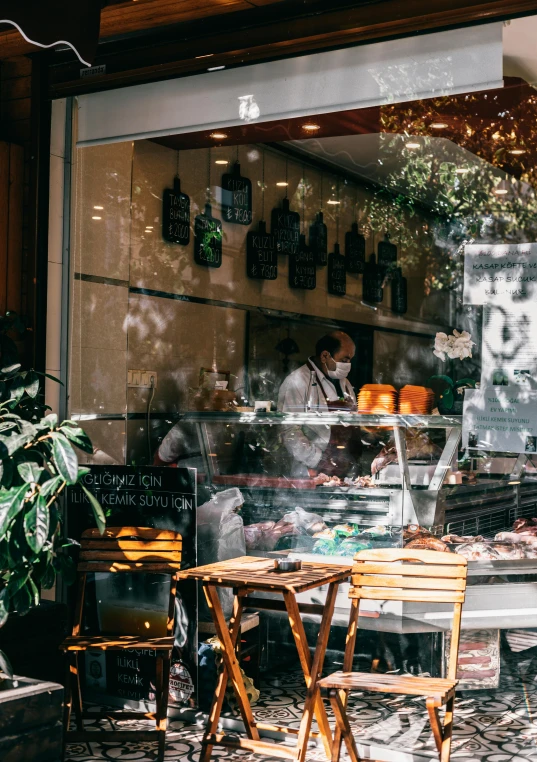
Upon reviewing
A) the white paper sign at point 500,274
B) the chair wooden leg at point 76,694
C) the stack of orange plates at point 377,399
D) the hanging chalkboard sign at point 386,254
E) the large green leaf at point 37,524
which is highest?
the hanging chalkboard sign at point 386,254

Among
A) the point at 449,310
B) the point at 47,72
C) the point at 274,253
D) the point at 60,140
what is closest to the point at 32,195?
the point at 60,140

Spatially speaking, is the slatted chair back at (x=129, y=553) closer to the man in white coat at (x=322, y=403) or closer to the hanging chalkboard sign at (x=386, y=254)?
the man in white coat at (x=322, y=403)

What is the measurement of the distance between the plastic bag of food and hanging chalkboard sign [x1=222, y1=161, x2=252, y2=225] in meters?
1.80

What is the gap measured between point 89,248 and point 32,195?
0.42 meters

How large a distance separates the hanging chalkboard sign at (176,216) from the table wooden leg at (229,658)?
7.95ft

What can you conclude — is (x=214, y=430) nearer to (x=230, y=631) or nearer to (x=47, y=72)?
(x=230, y=631)

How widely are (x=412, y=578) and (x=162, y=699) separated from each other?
49.9 inches

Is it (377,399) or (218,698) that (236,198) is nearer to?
(377,399)

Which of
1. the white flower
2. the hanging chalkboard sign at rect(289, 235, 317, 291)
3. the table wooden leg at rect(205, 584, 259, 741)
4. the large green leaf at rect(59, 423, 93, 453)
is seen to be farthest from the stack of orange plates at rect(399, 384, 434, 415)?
the large green leaf at rect(59, 423, 93, 453)

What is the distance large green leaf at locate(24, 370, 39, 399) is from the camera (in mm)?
4453

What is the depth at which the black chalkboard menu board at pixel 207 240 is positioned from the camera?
5637 mm

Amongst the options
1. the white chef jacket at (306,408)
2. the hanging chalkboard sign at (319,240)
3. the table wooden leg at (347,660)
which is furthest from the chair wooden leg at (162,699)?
the hanging chalkboard sign at (319,240)

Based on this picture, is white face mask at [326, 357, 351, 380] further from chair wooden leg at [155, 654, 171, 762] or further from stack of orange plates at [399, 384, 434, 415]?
chair wooden leg at [155, 654, 171, 762]

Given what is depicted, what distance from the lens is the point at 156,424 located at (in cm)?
536
